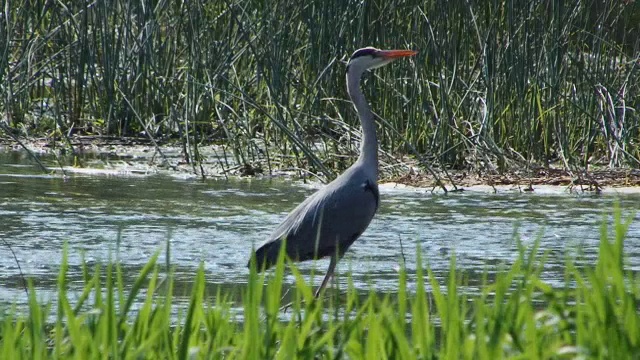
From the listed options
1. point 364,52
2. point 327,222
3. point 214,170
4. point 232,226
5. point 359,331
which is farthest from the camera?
point 214,170

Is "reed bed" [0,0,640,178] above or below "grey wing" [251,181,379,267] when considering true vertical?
above

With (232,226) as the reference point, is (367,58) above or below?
above

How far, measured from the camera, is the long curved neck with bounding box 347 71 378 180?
610cm

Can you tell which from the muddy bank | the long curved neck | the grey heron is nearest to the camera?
the grey heron

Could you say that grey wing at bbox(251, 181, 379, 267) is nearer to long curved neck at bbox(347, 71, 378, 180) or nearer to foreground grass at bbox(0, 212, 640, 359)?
long curved neck at bbox(347, 71, 378, 180)

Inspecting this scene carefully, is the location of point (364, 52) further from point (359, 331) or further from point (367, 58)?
point (359, 331)

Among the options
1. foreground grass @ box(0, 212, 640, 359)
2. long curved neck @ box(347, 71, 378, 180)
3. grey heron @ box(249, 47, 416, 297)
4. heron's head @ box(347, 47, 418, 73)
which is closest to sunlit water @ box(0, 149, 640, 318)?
grey heron @ box(249, 47, 416, 297)

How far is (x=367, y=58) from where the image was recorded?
6.88 meters

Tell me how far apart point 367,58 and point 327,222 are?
4.61 ft

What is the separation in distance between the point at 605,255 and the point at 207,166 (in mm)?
7229

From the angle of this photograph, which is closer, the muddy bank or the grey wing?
the grey wing

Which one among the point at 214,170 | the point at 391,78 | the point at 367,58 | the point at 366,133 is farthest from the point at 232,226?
the point at 391,78

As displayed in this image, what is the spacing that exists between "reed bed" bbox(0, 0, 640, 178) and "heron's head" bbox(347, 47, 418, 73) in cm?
195

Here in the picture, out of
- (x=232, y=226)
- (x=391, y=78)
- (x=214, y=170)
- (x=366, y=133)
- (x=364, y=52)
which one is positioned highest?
(x=364, y=52)
